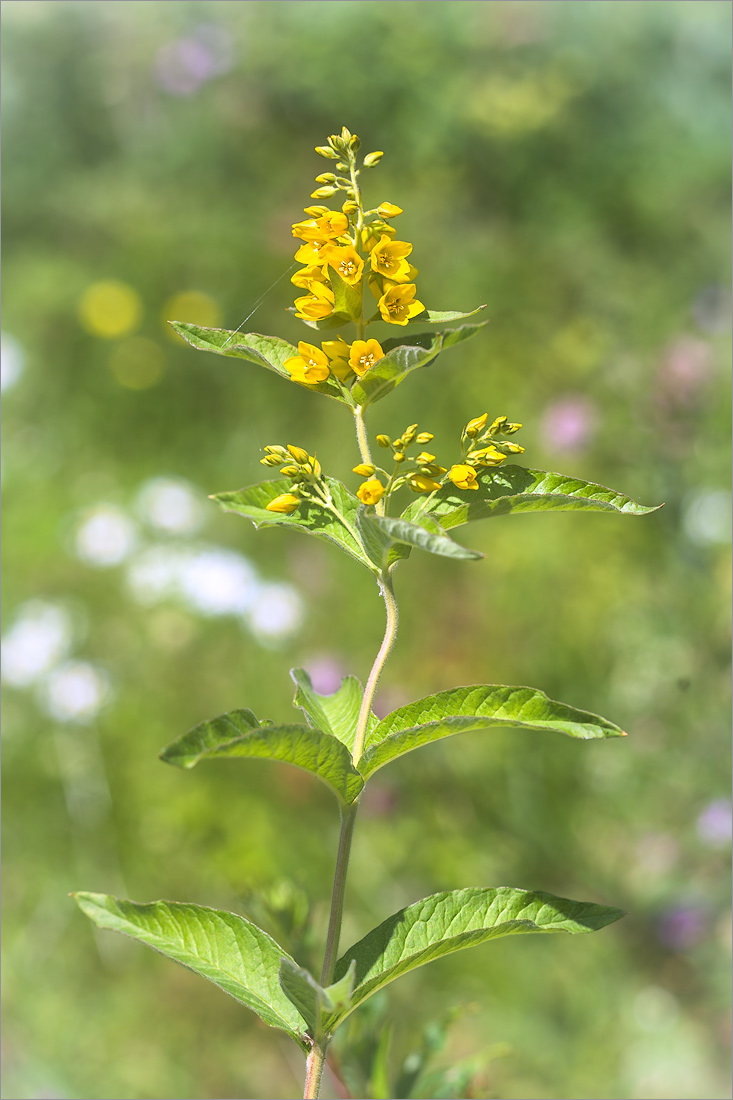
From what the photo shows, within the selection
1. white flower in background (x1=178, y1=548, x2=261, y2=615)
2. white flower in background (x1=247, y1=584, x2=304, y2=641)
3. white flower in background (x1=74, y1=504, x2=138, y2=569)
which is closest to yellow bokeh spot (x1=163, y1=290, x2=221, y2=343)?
white flower in background (x1=74, y1=504, x2=138, y2=569)

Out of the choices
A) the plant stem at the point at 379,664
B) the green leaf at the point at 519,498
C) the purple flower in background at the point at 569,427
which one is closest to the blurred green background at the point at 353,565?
the purple flower in background at the point at 569,427

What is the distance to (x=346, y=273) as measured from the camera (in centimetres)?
65

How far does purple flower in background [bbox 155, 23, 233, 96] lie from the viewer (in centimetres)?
416

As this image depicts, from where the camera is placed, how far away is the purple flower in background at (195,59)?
4156 millimetres

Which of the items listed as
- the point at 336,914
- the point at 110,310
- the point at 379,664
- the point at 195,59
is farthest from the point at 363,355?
the point at 195,59

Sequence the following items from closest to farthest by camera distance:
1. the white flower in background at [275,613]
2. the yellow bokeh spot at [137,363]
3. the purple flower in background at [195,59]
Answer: the white flower in background at [275,613], the yellow bokeh spot at [137,363], the purple flower in background at [195,59]

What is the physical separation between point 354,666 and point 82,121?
3486 millimetres

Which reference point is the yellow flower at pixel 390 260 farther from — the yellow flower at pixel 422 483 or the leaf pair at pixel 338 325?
the yellow flower at pixel 422 483

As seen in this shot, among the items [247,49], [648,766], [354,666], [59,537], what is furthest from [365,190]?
[648,766]

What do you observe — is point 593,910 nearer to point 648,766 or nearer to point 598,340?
point 648,766

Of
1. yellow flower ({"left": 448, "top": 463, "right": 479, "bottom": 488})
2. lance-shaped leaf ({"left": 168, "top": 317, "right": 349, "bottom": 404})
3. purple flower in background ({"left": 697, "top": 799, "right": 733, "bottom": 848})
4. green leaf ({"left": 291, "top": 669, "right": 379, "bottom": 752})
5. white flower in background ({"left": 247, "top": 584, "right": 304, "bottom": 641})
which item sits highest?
lance-shaped leaf ({"left": 168, "top": 317, "right": 349, "bottom": 404})

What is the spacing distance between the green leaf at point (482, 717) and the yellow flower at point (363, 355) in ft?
0.85

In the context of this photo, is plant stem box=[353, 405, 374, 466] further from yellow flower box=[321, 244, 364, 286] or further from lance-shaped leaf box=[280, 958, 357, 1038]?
lance-shaped leaf box=[280, 958, 357, 1038]

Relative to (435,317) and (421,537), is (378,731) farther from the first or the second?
(435,317)
